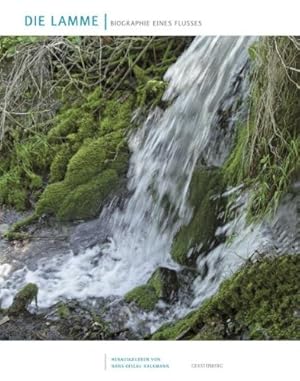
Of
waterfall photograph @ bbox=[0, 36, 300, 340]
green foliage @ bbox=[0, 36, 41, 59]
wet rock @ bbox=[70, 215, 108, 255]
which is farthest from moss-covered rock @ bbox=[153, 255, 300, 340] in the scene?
green foliage @ bbox=[0, 36, 41, 59]

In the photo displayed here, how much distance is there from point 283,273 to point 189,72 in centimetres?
47

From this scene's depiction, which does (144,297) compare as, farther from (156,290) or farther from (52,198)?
(52,198)

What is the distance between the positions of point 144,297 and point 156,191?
0.74ft

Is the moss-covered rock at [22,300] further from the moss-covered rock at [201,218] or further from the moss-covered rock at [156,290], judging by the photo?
the moss-covered rock at [201,218]

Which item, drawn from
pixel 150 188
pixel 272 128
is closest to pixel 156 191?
pixel 150 188

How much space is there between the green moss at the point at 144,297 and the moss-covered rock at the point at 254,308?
68 mm

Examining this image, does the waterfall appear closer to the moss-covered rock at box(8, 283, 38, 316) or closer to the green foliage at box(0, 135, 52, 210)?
the moss-covered rock at box(8, 283, 38, 316)

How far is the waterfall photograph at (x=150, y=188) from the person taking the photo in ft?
4.49

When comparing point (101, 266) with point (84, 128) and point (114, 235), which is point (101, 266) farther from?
point (84, 128)

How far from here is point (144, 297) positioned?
54.7 inches

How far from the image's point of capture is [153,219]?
1.43 meters

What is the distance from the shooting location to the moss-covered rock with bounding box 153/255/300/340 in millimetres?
1351

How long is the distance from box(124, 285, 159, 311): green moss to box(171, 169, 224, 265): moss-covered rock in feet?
0.29
